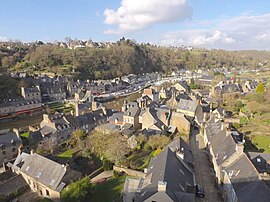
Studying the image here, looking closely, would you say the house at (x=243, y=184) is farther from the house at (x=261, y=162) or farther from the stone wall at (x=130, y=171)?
the stone wall at (x=130, y=171)

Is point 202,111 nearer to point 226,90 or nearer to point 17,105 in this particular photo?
point 226,90

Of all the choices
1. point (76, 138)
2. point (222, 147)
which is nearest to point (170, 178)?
point (222, 147)

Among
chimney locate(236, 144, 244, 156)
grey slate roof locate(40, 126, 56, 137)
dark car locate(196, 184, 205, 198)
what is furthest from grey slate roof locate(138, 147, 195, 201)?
grey slate roof locate(40, 126, 56, 137)

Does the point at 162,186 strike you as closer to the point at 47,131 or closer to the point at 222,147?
the point at 222,147

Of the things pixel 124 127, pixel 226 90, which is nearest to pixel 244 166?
pixel 124 127

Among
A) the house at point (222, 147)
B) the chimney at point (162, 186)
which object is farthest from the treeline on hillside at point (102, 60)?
the chimney at point (162, 186)

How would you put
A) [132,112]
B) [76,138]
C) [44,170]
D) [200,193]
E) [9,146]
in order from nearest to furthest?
[200,193] → [44,170] → [9,146] → [76,138] → [132,112]
